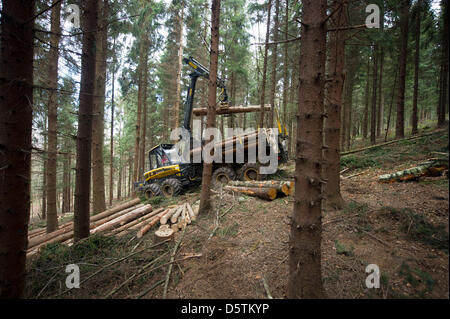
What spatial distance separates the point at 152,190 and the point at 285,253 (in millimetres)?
7705

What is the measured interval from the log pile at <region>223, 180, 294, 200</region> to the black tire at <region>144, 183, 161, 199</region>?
3942 millimetres

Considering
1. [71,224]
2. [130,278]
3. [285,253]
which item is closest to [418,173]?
[285,253]

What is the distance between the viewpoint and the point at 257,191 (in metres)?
6.55

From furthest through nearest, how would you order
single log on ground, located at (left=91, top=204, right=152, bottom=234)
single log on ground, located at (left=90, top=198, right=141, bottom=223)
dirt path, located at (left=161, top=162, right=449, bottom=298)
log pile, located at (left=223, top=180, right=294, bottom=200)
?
single log on ground, located at (left=90, top=198, right=141, bottom=223) < log pile, located at (left=223, top=180, right=294, bottom=200) < single log on ground, located at (left=91, top=204, right=152, bottom=234) < dirt path, located at (left=161, top=162, right=449, bottom=298)

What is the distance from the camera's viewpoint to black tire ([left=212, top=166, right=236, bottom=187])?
27.7 feet

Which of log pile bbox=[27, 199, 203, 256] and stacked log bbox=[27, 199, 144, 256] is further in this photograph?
stacked log bbox=[27, 199, 144, 256]

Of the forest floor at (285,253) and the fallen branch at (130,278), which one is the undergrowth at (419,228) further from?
the fallen branch at (130,278)

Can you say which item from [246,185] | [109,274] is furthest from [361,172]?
[109,274]

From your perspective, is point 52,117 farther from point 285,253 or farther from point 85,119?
point 285,253

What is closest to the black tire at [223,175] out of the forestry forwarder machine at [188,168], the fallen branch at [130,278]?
the forestry forwarder machine at [188,168]

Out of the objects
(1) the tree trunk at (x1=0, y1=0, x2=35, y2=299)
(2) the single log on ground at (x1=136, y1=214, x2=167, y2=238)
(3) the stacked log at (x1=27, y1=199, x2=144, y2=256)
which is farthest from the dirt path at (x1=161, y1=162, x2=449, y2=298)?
(3) the stacked log at (x1=27, y1=199, x2=144, y2=256)

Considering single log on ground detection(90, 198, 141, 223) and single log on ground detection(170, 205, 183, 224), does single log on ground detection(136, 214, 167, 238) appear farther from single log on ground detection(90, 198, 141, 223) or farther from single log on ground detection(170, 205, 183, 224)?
single log on ground detection(90, 198, 141, 223)

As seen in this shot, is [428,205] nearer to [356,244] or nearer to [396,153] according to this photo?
[356,244]
